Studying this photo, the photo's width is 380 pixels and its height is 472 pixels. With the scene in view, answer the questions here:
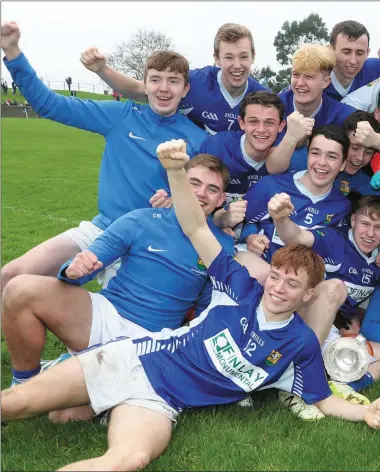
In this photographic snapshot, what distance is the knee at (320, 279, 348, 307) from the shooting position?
4.02 m

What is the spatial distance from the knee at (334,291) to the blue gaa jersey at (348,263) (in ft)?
1.00

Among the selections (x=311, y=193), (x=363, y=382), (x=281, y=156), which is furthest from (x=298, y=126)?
(x=363, y=382)

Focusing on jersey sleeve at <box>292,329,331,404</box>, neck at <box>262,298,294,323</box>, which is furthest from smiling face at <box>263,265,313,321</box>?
jersey sleeve at <box>292,329,331,404</box>

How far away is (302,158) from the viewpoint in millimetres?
4711

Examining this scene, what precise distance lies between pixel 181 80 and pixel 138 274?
1730 mm

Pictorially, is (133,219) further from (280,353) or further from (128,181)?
(280,353)

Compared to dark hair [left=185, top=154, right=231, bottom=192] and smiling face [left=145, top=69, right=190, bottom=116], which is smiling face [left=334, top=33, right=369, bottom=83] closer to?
smiling face [left=145, top=69, right=190, bottom=116]

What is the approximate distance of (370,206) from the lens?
436cm

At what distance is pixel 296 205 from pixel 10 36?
2.44 metres

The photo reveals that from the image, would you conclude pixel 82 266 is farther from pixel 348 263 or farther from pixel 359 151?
pixel 359 151

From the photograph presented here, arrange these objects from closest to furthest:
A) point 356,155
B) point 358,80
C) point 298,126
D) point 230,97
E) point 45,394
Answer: point 45,394, point 298,126, point 356,155, point 230,97, point 358,80

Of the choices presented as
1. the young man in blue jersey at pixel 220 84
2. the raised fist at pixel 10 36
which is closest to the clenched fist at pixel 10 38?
the raised fist at pixel 10 36

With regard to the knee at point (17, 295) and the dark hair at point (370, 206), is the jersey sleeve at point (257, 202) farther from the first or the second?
the knee at point (17, 295)

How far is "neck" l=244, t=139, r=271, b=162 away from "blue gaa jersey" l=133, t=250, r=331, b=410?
1.24m
